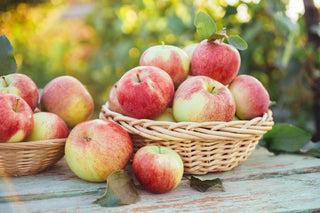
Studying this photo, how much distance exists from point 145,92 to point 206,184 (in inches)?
13.8

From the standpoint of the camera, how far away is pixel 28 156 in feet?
3.18

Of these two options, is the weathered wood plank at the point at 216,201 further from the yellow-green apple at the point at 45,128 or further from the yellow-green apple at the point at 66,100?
the yellow-green apple at the point at 66,100

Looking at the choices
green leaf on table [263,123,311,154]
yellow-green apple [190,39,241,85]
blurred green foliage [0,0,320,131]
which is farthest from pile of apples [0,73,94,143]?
blurred green foliage [0,0,320,131]

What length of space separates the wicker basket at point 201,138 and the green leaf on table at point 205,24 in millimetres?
366

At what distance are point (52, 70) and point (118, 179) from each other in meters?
2.55

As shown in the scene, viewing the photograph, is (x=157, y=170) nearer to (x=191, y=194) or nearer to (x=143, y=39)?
(x=191, y=194)

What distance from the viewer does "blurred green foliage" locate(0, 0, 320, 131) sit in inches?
78.7

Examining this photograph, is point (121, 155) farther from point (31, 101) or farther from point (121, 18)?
point (121, 18)

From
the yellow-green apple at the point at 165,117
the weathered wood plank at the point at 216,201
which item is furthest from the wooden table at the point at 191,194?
the yellow-green apple at the point at 165,117

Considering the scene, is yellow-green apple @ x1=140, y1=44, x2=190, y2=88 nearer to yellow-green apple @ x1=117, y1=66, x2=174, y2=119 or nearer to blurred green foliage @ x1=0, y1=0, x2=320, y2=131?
yellow-green apple @ x1=117, y1=66, x2=174, y2=119

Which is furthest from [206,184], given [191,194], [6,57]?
[6,57]

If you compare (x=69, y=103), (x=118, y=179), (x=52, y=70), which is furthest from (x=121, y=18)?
(x=118, y=179)

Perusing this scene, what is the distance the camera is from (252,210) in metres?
0.78

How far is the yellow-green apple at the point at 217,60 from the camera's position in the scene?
3.65ft
